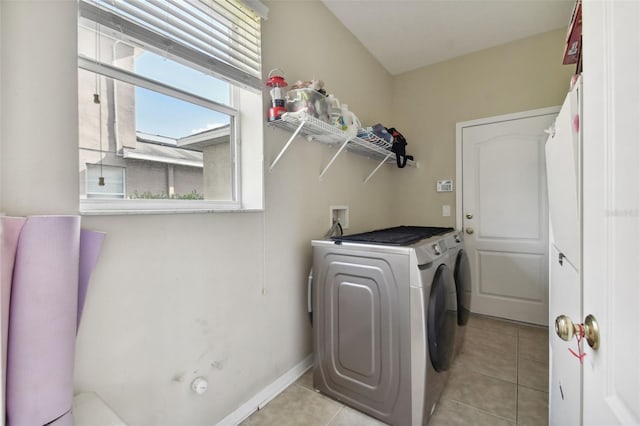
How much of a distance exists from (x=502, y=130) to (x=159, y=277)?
3.13 m

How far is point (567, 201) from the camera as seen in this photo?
33.5 inches

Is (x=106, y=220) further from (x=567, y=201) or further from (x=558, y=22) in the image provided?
(x=558, y=22)

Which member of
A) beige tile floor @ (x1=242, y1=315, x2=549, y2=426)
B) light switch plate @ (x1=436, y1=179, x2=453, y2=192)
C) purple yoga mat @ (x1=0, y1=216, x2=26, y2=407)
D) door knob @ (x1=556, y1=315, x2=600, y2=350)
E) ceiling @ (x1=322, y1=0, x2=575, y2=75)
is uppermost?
ceiling @ (x1=322, y1=0, x2=575, y2=75)

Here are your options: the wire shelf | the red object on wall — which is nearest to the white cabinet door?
the red object on wall

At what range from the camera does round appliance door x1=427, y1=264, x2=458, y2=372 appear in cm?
138

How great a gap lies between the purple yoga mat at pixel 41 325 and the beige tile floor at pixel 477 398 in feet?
3.42

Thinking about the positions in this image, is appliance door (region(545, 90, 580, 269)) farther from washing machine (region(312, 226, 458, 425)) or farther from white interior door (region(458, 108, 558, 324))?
white interior door (region(458, 108, 558, 324))

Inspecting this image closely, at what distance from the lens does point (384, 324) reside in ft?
4.66

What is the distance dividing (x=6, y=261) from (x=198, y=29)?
45.4 inches

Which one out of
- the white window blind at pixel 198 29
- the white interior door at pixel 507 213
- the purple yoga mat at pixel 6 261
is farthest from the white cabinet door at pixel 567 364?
the white interior door at pixel 507 213
